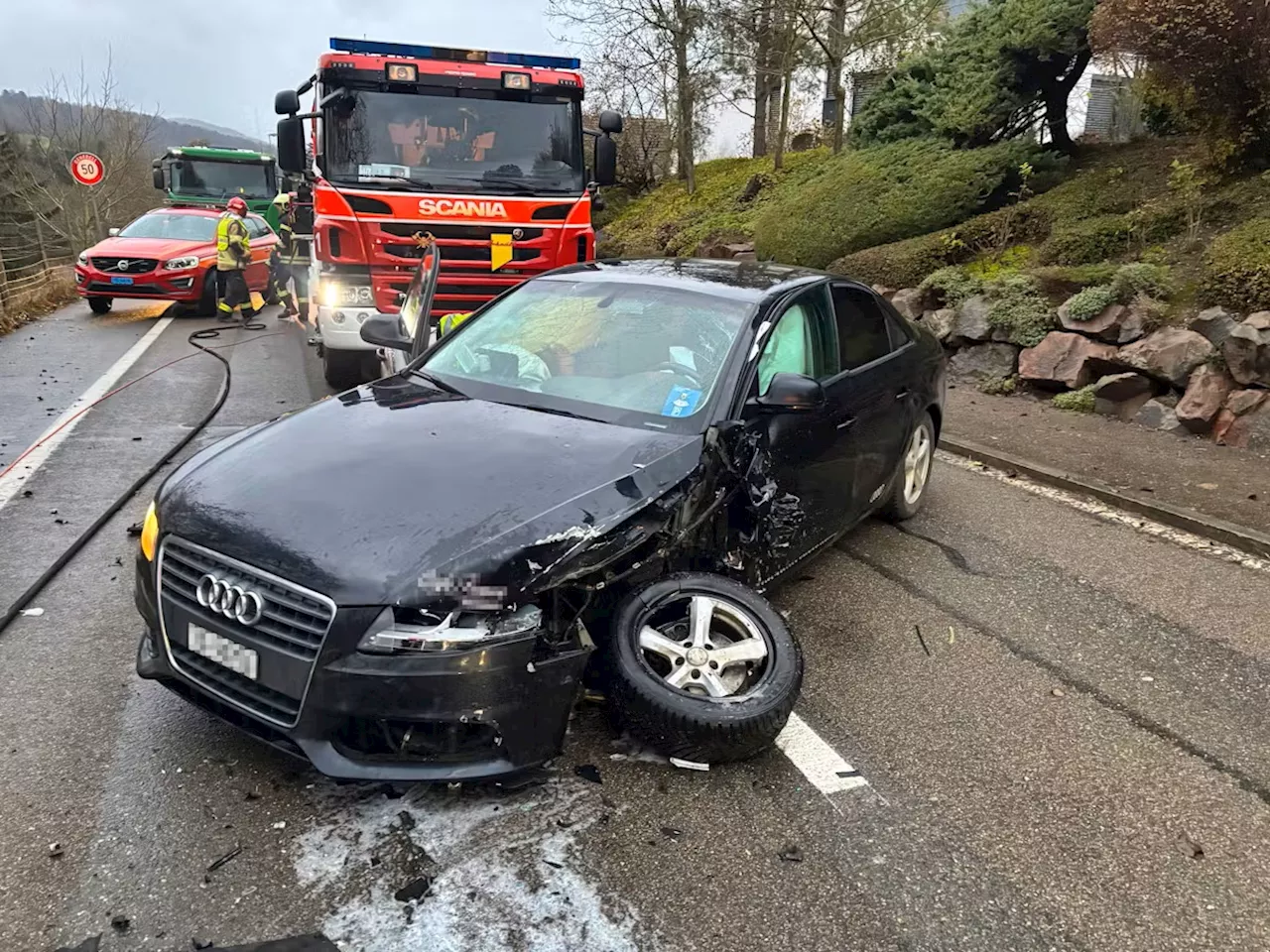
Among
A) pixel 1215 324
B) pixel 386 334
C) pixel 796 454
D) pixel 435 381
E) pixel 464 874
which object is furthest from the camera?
pixel 1215 324

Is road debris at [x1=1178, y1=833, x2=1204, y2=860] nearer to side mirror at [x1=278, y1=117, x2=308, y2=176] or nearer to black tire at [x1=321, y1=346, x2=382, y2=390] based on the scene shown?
black tire at [x1=321, y1=346, x2=382, y2=390]

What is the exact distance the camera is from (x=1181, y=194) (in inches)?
372

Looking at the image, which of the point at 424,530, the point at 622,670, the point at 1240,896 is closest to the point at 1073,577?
the point at 1240,896

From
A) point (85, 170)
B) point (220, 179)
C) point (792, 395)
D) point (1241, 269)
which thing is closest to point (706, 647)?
point (792, 395)

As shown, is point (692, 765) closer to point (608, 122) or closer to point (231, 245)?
point (608, 122)

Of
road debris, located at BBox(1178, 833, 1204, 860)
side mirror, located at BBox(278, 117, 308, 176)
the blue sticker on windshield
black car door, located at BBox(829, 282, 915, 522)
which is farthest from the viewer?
side mirror, located at BBox(278, 117, 308, 176)

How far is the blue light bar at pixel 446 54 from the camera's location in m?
8.27

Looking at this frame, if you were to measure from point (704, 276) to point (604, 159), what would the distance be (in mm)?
4799

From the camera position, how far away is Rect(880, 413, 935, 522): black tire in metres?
5.25

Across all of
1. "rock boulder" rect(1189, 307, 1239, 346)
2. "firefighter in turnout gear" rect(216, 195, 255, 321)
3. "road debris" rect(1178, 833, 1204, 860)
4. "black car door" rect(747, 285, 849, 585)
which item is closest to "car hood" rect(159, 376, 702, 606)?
"black car door" rect(747, 285, 849, 585)

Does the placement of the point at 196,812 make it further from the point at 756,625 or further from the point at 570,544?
the point at 756,625

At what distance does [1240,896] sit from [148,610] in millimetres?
3284

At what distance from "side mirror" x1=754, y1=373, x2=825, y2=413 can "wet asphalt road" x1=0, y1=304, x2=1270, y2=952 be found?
1.03 metres

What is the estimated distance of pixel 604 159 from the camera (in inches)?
349
